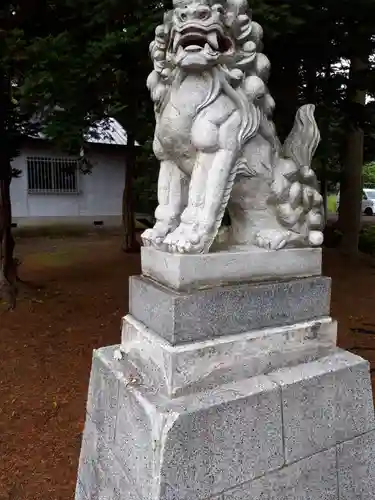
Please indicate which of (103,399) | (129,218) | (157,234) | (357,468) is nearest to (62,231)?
(129,218)

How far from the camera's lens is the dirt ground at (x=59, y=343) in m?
2.88

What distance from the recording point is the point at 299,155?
88.9 inches

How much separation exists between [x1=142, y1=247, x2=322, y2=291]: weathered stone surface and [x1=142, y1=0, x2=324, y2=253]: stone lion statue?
0.15 feet

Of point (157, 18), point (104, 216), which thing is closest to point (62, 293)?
point (157, 18)

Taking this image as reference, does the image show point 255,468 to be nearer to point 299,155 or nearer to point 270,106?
point 299,155

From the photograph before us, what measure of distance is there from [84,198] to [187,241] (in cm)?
1485

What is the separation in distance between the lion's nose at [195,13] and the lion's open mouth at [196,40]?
5cm

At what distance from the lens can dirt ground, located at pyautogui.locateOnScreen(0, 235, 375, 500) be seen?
2.88 metres

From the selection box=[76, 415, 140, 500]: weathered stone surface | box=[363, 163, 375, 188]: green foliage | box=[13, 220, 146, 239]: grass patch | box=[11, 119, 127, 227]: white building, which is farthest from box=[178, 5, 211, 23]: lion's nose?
box=[363, 163, 375, 188]: green foliage

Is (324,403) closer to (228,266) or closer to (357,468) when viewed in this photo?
(357,468)

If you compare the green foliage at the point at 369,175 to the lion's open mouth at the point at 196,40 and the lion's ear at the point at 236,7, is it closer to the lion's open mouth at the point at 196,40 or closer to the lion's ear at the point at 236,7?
the lion's ear at the point at 236,7

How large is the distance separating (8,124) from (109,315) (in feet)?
8.99

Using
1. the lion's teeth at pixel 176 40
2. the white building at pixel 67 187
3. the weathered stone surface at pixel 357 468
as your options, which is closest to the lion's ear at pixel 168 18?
Answer: the lion's teeth at pixel 176 40

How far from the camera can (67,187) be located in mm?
15812
